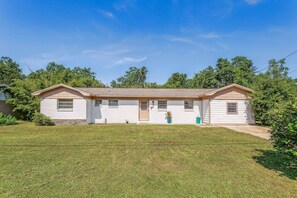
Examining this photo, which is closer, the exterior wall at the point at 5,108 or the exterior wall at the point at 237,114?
the exterior wall at the point at 237,114

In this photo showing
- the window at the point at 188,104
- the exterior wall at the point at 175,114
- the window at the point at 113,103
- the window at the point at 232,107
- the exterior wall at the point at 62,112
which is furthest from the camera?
the window at the point at 188,104

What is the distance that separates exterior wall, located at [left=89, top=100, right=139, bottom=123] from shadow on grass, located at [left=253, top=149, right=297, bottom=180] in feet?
37.9

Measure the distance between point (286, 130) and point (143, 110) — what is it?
13.0 meters

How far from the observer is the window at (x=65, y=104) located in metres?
15.1

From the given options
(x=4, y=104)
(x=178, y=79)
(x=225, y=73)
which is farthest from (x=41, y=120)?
(x=225, y=73)

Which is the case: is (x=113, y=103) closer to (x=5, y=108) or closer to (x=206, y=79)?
(x=5, y=108)

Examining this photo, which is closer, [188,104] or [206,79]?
[188,104]

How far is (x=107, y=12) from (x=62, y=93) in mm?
8261

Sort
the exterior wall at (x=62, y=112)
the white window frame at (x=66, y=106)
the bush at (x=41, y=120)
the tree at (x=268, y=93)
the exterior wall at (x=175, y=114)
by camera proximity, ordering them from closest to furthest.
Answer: the tree at (x=268, y=93) → the bush at (x=41, y=120) → the exterior wall at (x=62, y=112) → the white window frame at (x=66, y=106) → the exterior wall at (x=175, y=114)

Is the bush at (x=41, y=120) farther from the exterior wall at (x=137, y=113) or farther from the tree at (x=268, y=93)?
the tree at (x=268, y=93)

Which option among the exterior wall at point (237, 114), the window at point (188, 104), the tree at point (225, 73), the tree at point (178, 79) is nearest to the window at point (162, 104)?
the window at point (188, 104)

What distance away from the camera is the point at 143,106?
16.8 metres

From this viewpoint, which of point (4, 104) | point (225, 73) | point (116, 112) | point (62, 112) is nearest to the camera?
point (62, 112)

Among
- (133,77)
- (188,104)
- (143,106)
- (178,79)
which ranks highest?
(133,77)
